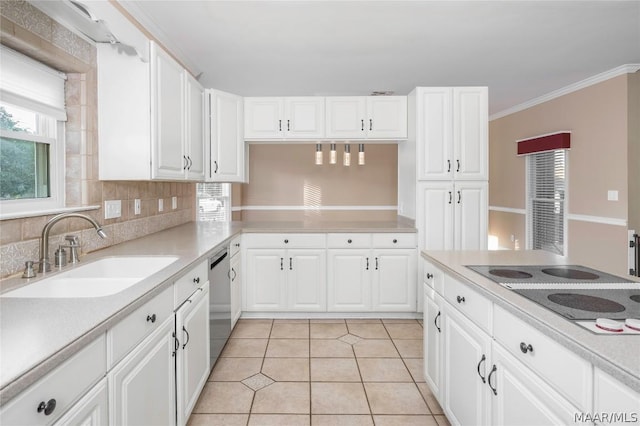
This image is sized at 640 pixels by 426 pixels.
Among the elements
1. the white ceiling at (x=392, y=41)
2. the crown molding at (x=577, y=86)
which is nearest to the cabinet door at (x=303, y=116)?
the white ceiling at (x=392, y=41)

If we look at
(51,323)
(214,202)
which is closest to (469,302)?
(51,323)

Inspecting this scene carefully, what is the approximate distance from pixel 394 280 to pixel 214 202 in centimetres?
297

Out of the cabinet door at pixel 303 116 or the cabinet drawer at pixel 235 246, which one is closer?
the cabinet drawer at pixel 235 246

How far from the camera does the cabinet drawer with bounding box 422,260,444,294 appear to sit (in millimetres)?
1945

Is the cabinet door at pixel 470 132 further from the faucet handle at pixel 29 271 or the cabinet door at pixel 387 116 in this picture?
the faucet handle at pixel 29 271

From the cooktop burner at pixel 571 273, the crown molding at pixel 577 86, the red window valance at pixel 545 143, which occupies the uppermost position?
the crown molding at pixel 577 86

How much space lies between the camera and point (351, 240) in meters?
3.48

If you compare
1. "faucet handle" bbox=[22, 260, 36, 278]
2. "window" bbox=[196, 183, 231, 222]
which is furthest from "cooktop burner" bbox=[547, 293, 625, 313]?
"window" bbox=[196, 183, 231, 222]

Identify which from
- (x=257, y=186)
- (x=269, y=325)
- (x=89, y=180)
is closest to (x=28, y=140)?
(x=89, y=180)

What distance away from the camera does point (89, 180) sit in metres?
2.15

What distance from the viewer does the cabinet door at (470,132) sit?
336cm

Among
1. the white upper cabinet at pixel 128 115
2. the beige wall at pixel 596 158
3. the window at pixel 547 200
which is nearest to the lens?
the white upper cabinet at pixel 128 115

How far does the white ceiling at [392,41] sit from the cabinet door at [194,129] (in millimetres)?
460

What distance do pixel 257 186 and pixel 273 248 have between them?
10.7 ft
